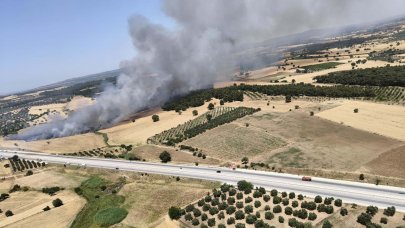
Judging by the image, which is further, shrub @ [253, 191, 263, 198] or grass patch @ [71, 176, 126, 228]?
grass patch @ [71, 176, 126, 228]

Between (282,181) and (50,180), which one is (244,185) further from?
(50,180)

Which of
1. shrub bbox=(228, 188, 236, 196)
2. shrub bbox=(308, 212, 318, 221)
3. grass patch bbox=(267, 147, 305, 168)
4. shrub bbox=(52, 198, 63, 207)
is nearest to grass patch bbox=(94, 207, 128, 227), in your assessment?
shrub bbox=(52, 198, 63, 207)

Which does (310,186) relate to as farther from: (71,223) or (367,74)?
(367,74)

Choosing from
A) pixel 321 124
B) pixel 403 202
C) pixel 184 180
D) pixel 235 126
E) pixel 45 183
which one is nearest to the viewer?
pixel 403 202

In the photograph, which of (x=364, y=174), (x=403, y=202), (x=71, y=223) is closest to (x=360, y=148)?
(x=364, y=174)

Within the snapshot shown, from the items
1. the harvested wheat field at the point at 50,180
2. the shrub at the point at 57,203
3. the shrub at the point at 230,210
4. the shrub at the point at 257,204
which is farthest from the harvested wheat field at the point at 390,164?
the harvested wheat field at the point at 50,180

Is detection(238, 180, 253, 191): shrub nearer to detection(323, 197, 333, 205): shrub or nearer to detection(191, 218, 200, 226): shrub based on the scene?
detection(191, 218, 200, 226): shrub
